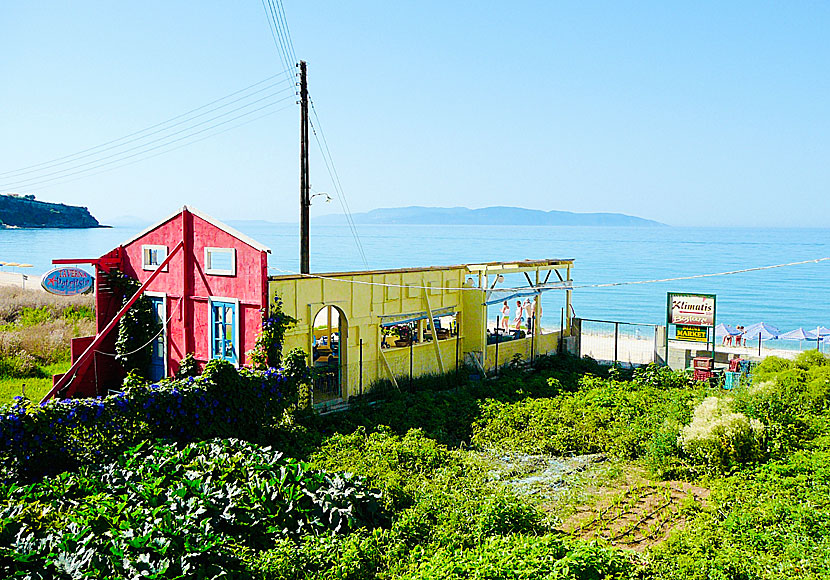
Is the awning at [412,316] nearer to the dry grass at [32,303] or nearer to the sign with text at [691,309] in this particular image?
the sign with text at [691,309]

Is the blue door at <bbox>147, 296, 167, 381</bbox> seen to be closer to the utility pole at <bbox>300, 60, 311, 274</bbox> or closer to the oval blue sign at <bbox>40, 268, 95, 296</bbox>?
the oval blue sign at <bbox>40, 268, 95, 296</bbox>

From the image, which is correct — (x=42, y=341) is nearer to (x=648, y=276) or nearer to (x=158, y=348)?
(x=158, y=348)

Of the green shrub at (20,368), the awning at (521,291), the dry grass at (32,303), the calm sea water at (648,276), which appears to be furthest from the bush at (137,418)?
the calm sea water at (648,276)

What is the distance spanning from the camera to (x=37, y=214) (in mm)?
140000

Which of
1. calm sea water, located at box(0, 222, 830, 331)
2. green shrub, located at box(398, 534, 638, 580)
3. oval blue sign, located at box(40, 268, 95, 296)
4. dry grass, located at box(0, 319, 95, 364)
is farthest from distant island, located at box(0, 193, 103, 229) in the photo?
green shrub, located at box(398, 534, 638, 580)

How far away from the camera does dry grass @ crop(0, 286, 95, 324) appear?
30047 mm

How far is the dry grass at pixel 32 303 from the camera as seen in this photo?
30047mm

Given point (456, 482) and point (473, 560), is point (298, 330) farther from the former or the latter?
point (473, 560)

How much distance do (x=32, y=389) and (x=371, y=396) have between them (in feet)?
31.1

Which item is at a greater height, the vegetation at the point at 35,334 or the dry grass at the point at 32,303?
the dry grass at the point at 32,303

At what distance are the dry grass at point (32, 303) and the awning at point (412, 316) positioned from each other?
18.2 m

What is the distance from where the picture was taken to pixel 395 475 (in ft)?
39.3

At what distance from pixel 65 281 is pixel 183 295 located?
3014mm

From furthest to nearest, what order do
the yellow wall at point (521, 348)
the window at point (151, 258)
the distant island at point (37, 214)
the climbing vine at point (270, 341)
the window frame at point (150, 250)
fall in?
the distant island at point (37, 214)
the yellow wall at point (521, 348)
the window at point (151, 258)
the window frame at point (150, 250)
the climbing vine at point (270, 341)
